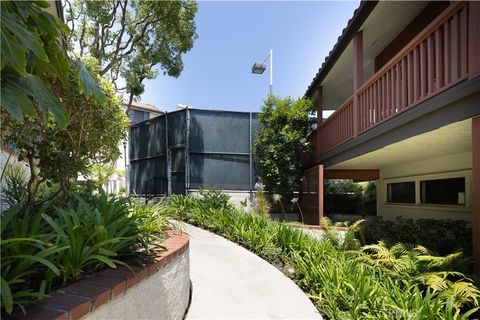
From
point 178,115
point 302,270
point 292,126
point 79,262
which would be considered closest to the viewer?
point 79,262

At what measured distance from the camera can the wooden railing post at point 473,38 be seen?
3957 millimetres

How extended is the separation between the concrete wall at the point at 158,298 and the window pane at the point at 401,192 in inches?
293

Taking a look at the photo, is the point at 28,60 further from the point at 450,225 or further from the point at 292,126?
the point at 292,126

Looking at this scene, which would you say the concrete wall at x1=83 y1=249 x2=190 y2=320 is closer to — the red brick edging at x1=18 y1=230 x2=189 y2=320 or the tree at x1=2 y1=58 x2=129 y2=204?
the red brick edging at x1=18 y1=230 x2=189 y2=320

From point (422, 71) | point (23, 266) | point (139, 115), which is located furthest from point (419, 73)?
point (139, 115)

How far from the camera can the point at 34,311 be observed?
6.42 ft

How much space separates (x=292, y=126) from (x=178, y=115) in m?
4.33

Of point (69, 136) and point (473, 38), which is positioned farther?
point (69, 136)

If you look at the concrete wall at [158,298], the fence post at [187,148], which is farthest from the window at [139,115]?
the concrete wall at [158,298]

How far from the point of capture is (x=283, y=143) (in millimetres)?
12039

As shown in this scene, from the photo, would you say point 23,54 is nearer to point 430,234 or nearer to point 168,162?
point 430,234

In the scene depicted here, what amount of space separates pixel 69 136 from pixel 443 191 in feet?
25.2

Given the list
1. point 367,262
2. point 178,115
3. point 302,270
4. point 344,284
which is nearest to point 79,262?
point 344,284

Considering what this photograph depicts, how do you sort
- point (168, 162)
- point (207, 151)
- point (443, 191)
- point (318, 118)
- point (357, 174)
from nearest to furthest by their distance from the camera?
point (443, 191)
point (357, 174)
point (318, 118)
point (207, 151)
point (168, 162)
